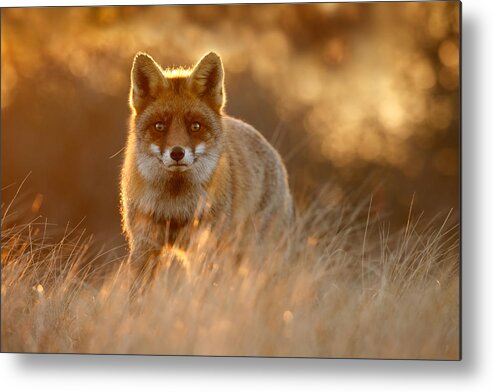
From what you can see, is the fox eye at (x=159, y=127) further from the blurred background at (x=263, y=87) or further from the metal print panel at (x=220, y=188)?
the blurred background at (x=263, y=87)

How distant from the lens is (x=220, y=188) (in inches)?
214

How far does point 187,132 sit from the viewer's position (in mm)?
5254

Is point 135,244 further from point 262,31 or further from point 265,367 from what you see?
point 262,31

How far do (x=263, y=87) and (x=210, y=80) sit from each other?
602mm

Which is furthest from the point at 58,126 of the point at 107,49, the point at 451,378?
the point at 451,378

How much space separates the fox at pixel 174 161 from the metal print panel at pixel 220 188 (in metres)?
0.01

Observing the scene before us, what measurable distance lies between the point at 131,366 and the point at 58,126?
5.06 ft

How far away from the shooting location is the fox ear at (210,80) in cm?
525

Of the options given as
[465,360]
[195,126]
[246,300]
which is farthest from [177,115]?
[465,360]

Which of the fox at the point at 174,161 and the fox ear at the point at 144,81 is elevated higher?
the fox ear at the point at 144,81

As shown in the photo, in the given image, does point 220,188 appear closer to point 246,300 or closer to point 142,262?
point 142,262

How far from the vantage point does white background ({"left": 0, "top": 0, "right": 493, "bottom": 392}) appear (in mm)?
4918

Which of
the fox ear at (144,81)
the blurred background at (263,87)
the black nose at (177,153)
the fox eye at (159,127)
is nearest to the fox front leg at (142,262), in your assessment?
the blurred background at (263,87)

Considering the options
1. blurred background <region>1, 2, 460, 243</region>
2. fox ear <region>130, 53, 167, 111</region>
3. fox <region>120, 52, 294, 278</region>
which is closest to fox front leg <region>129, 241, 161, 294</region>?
fox <region>120, 52, 294, 278</region>
